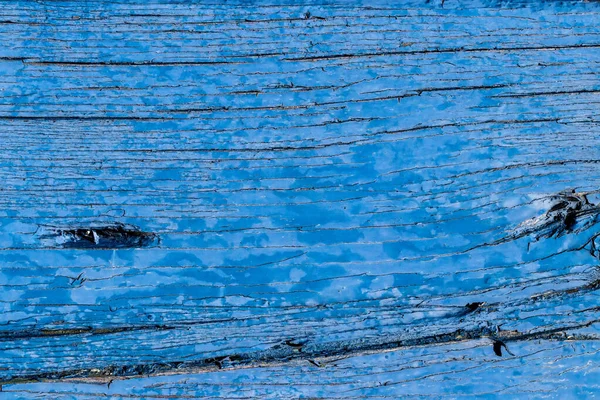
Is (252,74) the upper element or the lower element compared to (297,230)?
upper

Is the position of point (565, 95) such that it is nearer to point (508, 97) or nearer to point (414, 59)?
point (508, 97)

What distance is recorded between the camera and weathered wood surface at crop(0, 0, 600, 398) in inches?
42.6

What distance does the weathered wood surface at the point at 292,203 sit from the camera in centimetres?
108

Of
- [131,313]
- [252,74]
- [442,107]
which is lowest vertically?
[131,313]

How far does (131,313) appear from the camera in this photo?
3.56 feet

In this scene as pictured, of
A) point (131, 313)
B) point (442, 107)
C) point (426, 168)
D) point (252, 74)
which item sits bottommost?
point (131, 313)

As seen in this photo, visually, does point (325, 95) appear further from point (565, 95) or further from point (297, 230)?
point (565, 95)

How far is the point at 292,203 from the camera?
1096mm

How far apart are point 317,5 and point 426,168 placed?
412 mm

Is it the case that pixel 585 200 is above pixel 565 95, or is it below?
below

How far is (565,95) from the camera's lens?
1137mm

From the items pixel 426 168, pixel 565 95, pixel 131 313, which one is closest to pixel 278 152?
pixel 426 168

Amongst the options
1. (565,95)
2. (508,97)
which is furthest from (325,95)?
(565,95)

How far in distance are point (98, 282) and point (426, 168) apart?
0.71 m
